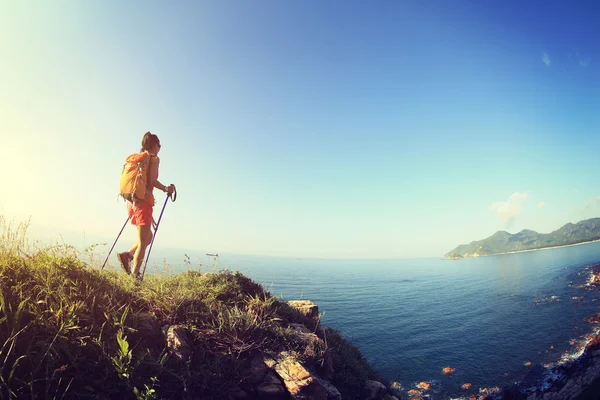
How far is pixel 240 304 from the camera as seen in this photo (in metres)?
6.61

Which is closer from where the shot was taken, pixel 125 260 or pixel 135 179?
pixel 135 179

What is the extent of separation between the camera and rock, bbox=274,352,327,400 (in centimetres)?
515

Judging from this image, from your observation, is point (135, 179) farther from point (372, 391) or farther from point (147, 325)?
point (372, 391)

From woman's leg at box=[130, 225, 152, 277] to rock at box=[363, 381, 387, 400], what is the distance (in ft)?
27.5

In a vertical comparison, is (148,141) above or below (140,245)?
above

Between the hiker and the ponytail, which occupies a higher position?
the ponytail

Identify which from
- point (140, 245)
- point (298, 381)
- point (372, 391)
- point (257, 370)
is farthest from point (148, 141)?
point (372, 391)

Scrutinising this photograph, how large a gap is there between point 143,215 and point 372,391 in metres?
9.64

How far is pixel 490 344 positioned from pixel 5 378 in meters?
51.7

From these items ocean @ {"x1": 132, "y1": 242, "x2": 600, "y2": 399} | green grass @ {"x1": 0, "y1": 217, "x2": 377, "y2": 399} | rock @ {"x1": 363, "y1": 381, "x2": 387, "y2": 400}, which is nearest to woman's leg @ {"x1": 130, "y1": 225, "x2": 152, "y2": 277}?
green grass @ {"x1": 0, "y1": 217, "x2": 377, "y2": 399}

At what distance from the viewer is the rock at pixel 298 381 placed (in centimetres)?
515

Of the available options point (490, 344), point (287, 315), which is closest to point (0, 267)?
point (287, 315)

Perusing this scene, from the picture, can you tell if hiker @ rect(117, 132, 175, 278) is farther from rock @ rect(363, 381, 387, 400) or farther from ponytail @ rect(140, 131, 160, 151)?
rock @ rect(363, 381, 387, 400)

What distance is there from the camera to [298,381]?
5262 mm
